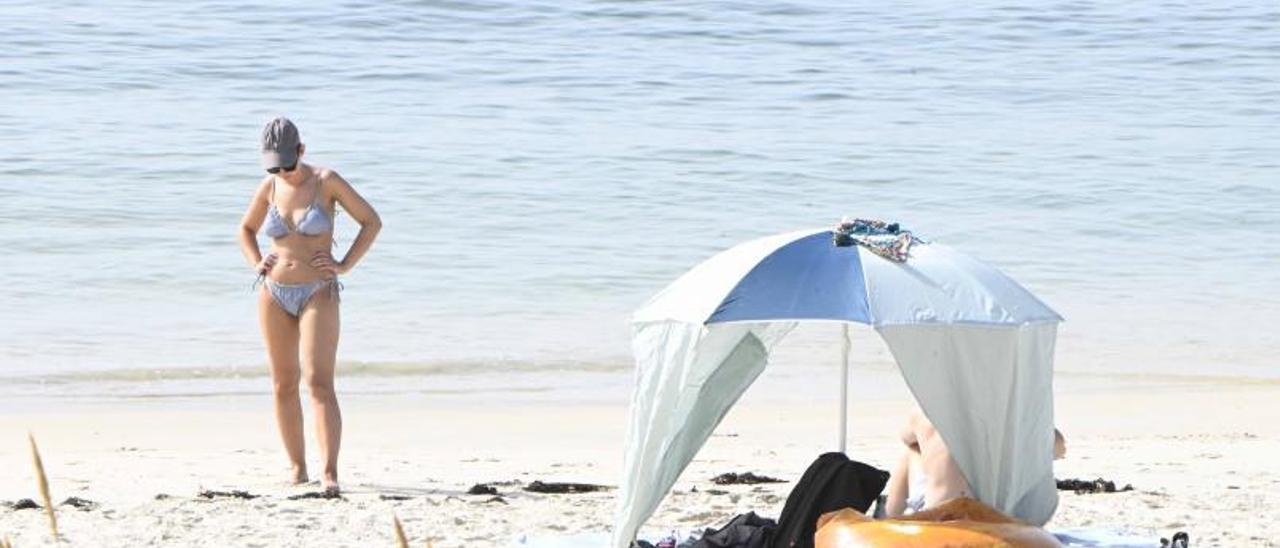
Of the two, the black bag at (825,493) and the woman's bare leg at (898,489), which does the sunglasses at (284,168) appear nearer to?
the black bag at (825,493)

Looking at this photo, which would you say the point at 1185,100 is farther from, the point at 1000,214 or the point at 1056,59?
the point at 1000,214

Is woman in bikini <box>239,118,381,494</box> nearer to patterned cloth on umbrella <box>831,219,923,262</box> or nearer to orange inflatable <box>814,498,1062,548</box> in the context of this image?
patterned cloth on umbrella <box>831,219,923,262</box>

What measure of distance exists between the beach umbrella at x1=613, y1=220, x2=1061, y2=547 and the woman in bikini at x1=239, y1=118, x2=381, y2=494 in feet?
5.25

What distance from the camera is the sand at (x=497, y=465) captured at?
7.55 m

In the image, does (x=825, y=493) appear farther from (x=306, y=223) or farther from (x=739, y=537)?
(x=306, y=223)

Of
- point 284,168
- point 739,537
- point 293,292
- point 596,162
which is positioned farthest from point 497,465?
point 596,162

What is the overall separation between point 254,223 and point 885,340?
2.80 meters

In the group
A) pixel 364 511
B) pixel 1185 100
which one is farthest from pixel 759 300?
pixel 1185 100

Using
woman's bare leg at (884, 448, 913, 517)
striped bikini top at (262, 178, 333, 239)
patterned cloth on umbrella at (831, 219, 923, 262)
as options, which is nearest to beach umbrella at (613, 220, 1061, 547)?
patterned cloth on umbrella at (831, 219, 923, 262)

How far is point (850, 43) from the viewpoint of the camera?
87.5 ft

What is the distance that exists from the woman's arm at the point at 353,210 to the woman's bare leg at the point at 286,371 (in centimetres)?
29

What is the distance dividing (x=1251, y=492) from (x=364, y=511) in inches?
131

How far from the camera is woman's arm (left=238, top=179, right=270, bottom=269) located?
7.99 meters

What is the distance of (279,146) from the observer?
7.71m
